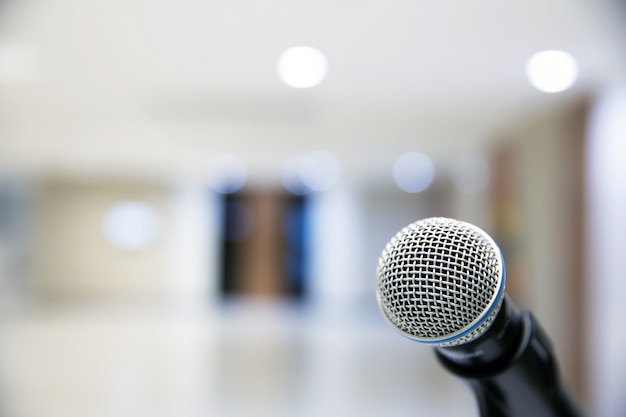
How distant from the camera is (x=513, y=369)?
604mm

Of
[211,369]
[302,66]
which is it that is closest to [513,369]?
[302,66]

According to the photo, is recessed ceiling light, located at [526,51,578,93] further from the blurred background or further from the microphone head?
the microphone head

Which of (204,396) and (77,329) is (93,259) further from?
(204,396)

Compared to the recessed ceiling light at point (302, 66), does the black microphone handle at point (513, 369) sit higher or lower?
lower

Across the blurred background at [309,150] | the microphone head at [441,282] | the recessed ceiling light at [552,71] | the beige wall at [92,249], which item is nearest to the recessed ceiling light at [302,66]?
the blurred background at [309,150]

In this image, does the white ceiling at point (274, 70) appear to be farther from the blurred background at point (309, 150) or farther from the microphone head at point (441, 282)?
the microphone head at point (441, 282)

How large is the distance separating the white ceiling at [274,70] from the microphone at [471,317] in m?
2.50

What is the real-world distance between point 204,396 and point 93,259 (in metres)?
8.14

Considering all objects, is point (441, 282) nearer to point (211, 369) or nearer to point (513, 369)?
point (513, 369)

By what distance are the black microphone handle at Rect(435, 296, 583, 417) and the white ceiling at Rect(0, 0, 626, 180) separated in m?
2.55

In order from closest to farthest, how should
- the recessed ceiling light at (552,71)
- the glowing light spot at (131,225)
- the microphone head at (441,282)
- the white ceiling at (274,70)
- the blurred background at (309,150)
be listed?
the microphone head at (441,282) → the white ceiling at (274,70) → the blurred background at (309,150) → the recessed ceiling light at (552,71) → the glowing light spot at (131,225)

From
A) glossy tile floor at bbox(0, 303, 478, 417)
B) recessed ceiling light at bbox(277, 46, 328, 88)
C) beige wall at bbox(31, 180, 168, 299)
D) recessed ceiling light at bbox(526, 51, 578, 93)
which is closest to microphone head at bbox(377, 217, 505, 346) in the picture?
recessed ceiling light at bbox(277, 46, 328, 88)

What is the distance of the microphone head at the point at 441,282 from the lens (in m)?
0.56

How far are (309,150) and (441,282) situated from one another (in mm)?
6941
